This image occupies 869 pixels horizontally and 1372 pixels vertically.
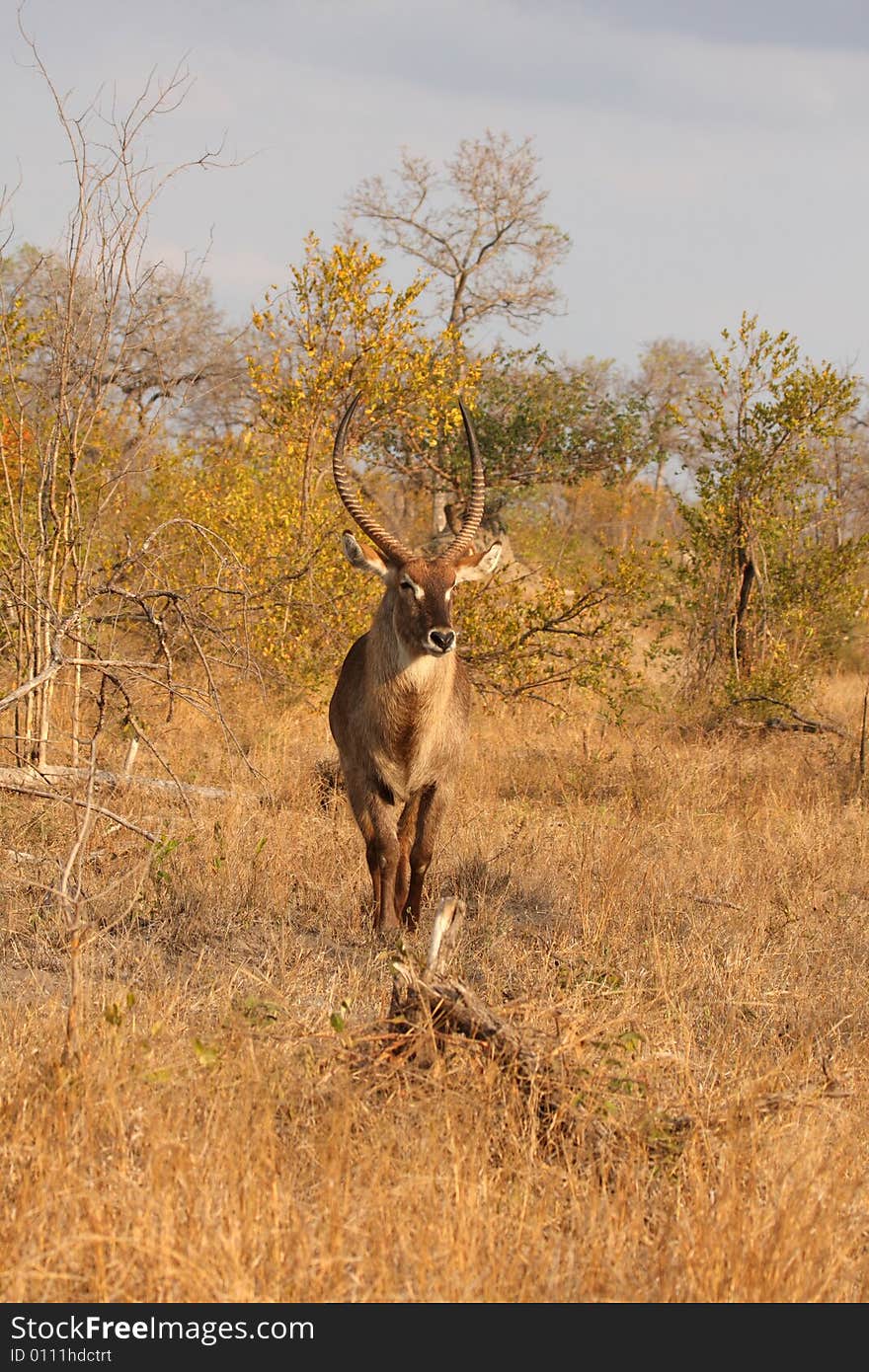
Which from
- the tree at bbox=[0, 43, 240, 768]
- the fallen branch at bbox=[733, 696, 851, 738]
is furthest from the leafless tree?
the fallen branch at bbox=[733, 696, 851, 738]

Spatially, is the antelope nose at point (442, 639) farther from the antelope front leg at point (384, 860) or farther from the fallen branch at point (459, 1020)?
the fallen branch at point (459, 1020)

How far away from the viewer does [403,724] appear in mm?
6324

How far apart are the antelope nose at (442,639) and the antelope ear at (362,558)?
2.68 ft

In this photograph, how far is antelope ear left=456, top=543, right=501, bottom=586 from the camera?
21.3 ft

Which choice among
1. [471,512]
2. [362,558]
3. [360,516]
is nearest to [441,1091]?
[362,558]

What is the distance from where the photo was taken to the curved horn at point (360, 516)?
6.42 m

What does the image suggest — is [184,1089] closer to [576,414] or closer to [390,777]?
[390,777]

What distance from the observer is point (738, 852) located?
7.20 meters

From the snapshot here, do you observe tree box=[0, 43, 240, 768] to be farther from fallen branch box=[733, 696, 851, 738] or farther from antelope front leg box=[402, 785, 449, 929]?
fallen branch box=[733, 696, 851, 738]

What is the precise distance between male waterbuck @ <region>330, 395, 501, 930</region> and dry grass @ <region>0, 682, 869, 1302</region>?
0.32m

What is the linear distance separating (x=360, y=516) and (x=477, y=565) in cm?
68

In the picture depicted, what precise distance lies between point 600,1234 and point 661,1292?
0.21 metres

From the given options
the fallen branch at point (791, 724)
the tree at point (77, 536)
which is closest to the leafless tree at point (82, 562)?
the tree at point (77, 536)

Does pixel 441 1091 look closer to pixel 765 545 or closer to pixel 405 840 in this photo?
pixel 405 840
